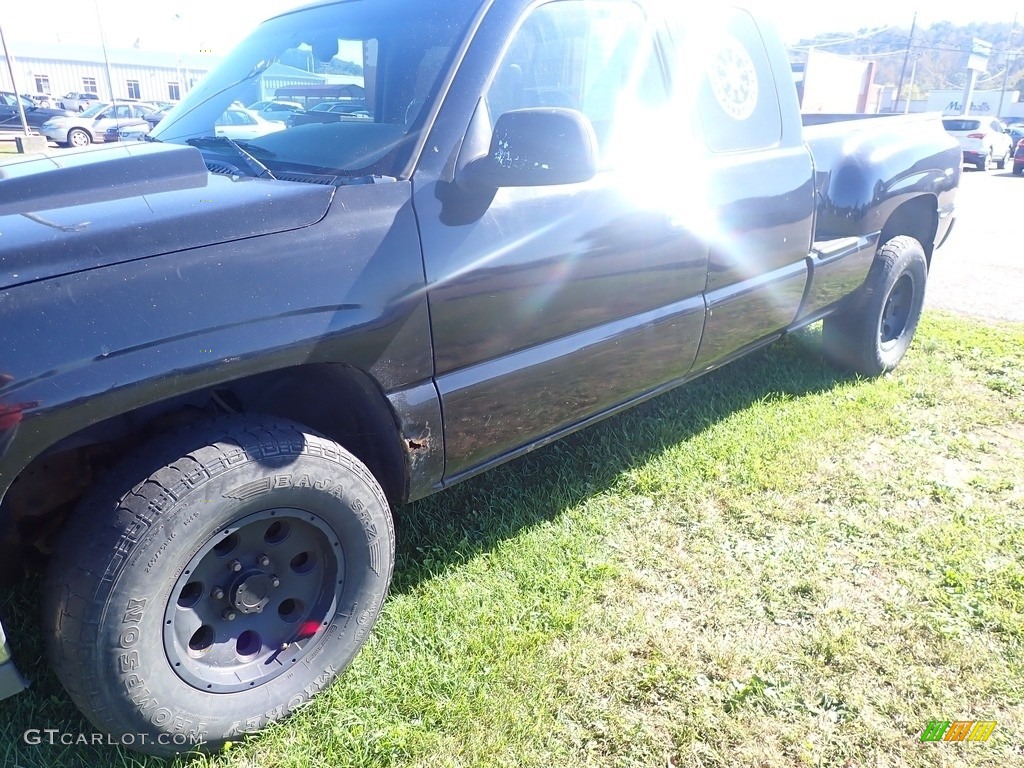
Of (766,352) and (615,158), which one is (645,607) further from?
(766,352)

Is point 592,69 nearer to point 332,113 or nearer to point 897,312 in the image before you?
point 332,113

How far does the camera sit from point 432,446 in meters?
2.18

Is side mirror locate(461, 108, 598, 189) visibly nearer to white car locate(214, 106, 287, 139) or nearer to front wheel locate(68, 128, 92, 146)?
white car locate(214, 106, 287, 139)

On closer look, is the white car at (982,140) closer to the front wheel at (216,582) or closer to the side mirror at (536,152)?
the side mirror at (536,152)

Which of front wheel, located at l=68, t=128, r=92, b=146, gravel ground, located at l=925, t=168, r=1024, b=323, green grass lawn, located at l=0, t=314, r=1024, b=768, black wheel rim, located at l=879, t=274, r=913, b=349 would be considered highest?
black wheel rim, located at l=879, t=274, r=913, b=349

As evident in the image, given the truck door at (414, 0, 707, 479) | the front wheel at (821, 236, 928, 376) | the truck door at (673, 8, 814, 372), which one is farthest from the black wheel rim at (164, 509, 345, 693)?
the front wheel at (821, 236, 928, 376)

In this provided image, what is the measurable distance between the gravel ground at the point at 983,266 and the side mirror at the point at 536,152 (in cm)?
450

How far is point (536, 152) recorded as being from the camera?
6.56 ft

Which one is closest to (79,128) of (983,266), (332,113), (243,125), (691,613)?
(983,266)

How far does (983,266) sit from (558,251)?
7226mm

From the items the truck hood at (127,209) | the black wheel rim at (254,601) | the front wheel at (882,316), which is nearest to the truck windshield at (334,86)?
the truck hood at (127,209)

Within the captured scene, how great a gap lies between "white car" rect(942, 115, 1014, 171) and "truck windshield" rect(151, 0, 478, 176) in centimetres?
2246

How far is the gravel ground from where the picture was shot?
619 cm

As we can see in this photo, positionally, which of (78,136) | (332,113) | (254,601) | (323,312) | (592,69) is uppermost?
(592,69)
